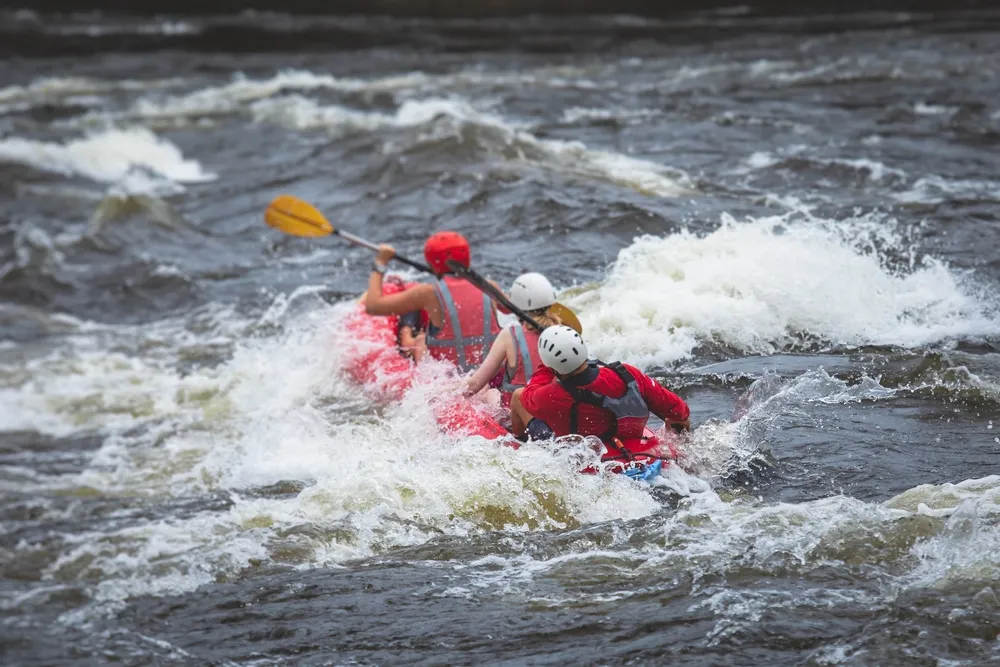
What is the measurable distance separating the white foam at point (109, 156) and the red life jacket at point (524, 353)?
1065cm

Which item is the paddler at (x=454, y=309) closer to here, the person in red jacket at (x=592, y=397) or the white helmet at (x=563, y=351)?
the person in red jacket at (x=592, y=397)

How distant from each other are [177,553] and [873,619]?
336 centimetres

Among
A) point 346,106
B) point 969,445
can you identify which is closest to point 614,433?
point 969,445

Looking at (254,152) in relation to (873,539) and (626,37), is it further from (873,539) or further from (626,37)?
(873,539)

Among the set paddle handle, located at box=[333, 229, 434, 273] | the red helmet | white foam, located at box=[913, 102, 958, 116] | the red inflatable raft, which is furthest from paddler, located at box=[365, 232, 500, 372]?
white foam, located at box=[913, 102, 958, 116]

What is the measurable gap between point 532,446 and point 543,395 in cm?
39

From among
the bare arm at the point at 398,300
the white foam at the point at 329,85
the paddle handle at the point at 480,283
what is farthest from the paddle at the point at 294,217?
the white foam at the point at 329,85

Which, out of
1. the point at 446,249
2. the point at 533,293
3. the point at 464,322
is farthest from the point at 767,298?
the point at 533,293

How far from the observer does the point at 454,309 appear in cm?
738

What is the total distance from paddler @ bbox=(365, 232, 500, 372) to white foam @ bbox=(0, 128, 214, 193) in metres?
9.56

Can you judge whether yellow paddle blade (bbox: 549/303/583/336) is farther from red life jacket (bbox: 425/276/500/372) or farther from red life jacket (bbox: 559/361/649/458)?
red life jacket (bbox: 559/361/649/458)

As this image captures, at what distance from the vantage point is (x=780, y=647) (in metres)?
4.63

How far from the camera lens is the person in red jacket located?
5.63m

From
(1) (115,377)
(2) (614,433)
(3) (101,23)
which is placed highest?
(3) (101,23)
